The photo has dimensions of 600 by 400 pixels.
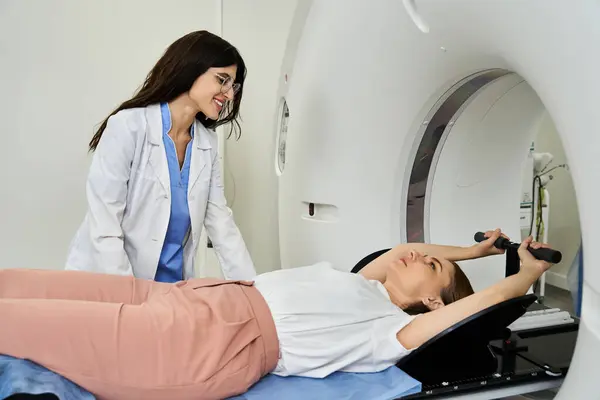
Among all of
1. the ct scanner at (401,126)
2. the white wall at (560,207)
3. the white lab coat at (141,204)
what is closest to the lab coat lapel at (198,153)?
the white lab coat at (141,204)

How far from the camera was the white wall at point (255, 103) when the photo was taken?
2.70 metres

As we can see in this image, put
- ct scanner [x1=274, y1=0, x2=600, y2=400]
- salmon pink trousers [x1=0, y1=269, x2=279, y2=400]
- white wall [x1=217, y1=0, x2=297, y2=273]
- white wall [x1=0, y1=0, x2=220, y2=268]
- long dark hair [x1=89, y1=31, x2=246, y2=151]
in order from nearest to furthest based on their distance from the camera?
salmon pink trousers [x1=0, y1=269, x2=279, y2=400] → ct scanner [x1=274, y1=0, x2=600, y2=400] → long dark hair [x1=89, y1=31, x2=246, y2=151] → white wall [x1=0, y1=0, x2=220, y2=268] → white wall [x1=217, y1=0, x2=297, y2=273]

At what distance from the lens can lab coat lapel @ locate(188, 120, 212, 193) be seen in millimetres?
1651

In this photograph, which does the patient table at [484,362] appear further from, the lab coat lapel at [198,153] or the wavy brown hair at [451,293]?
the lab coat lapel at [198,153]

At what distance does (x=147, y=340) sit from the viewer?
105 centimetres

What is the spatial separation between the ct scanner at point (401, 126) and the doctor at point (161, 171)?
0.28 m

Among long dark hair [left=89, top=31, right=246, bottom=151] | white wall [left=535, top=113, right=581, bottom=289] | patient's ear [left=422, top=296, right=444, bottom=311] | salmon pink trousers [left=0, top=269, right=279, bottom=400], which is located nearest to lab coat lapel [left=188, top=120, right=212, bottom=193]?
long dark hair [left=89, top=31, right=246, bottom=151]

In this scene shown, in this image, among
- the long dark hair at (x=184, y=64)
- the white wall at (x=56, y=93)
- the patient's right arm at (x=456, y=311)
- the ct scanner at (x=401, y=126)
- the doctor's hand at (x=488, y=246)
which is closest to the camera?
the patient's right arm at (x=456, y=311)

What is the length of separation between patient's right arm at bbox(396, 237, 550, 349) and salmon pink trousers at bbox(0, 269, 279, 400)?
279 mm

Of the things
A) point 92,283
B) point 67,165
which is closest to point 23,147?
point 67,165

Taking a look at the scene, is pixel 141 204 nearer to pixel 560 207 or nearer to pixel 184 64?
pixel 184 64

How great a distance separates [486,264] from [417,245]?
37cm

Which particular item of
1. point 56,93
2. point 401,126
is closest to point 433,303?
point 401,126

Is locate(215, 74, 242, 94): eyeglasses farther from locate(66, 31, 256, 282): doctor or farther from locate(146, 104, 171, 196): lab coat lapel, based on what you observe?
locate(146, 104, 171, 196): lab coat lapel
